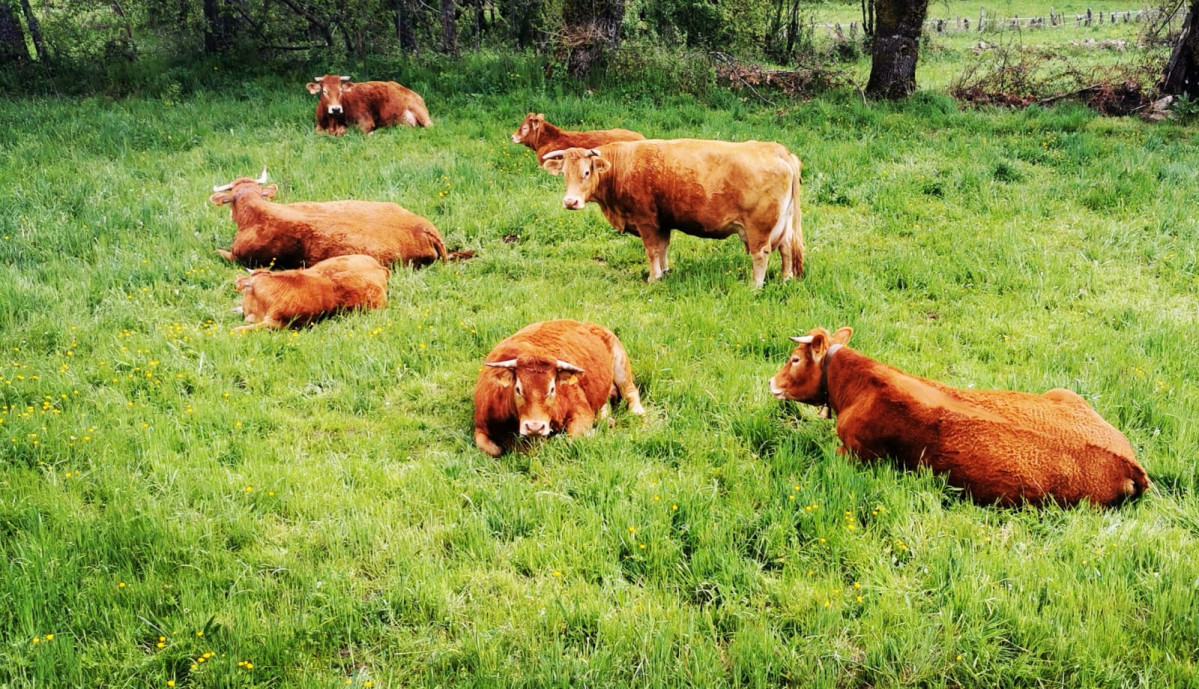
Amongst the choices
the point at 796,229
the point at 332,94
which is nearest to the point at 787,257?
the point at 796,229

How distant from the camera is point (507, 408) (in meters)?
6.14

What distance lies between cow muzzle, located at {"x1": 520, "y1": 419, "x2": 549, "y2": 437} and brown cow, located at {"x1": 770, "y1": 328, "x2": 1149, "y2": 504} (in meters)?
1.94

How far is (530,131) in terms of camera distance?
13.9 meters

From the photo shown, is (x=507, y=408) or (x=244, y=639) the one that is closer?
(x=244, y=639)

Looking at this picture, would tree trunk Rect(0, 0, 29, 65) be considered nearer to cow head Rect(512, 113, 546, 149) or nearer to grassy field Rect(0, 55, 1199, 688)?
grassy field Rect(0, 55, 1199, 688)

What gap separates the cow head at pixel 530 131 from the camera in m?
13.9

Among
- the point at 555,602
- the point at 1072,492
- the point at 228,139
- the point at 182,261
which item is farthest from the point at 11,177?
the point at 1072,492

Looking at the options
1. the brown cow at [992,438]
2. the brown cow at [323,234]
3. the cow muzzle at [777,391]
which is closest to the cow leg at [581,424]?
the cow muzzle at [777,391]

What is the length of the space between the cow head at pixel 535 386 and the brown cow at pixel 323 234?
4226mm

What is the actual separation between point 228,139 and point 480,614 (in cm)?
1234

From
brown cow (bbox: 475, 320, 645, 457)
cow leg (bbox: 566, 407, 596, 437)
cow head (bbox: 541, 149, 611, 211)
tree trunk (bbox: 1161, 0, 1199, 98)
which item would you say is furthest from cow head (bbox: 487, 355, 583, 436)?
tree trunk (bbox: 1161, 0, 1199, 98)

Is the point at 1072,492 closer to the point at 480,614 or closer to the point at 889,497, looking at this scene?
the point at 889,497

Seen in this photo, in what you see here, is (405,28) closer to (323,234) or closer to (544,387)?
(323,234)

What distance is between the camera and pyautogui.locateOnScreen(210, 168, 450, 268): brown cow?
9727 mm
